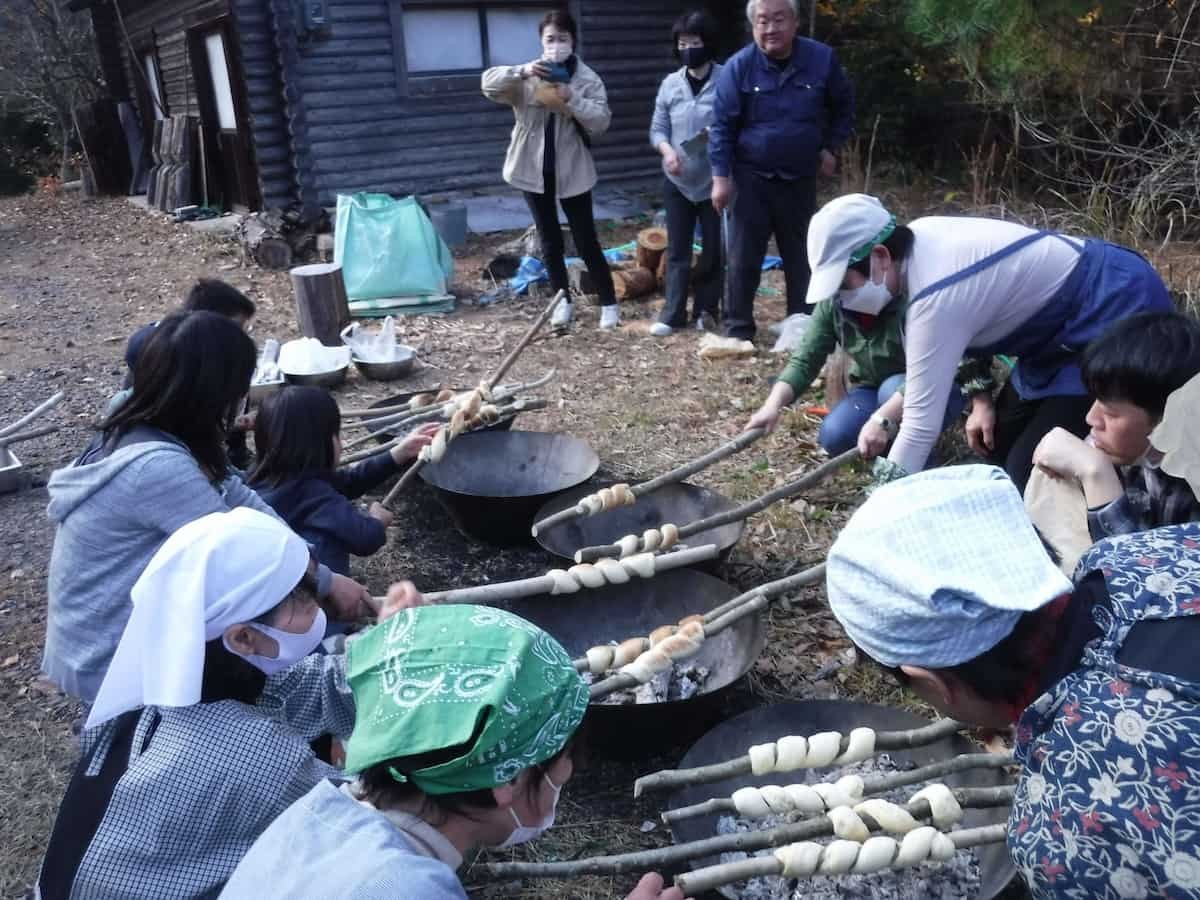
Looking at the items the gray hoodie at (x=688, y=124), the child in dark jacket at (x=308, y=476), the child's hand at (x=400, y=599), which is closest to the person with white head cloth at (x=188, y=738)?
the child's hand at (x=400, y=599)

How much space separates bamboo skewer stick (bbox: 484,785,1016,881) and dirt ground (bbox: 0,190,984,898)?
1.01 ft

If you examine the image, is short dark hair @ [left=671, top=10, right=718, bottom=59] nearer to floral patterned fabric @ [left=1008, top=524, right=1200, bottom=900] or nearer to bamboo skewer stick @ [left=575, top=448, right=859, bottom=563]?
bamboo skewer stick @ [left=575, top=448, right=859, bottom=563]

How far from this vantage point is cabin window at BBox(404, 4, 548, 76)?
11273mm

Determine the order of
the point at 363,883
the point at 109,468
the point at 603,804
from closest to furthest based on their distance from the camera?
1. the point at 363,883
2. the point at 109,468
3. the point at 603,804

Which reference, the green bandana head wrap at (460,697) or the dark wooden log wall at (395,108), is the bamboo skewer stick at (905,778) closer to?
the green bandana head wrap at (460,697)

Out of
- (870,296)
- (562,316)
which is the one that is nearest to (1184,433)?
(870,296)

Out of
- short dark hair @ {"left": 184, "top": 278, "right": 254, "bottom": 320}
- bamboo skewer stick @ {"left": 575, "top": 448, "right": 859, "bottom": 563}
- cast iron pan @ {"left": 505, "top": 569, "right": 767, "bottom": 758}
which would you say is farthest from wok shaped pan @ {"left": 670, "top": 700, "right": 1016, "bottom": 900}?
short dark hair @ {"left": 184, "top": 278, "right": 254, "bottom": 320}

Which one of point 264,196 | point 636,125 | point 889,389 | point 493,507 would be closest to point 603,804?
point 493,507

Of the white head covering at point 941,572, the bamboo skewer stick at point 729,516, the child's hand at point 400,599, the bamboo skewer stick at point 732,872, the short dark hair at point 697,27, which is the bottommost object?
the bamboo skewer stick at point 732,872

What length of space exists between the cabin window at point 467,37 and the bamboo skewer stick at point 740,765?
10684mm

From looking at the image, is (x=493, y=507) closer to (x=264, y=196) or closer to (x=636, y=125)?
(x=264, y=196)

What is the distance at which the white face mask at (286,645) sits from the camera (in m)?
2.06

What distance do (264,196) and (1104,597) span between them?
455 inches

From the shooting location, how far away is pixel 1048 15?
20.7 ft
